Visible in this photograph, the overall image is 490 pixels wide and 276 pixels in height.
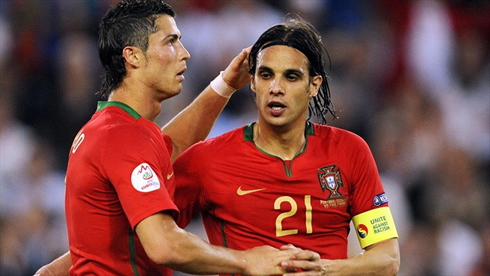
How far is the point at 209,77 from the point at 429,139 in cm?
262

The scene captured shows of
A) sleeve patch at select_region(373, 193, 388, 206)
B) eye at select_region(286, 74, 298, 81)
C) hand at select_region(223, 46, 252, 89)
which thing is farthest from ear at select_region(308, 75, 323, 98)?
sleeve patch at select_region(373, 193, 388, 206)

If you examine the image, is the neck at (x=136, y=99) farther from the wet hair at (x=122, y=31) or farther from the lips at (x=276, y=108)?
the lips at (x=276, y=108)

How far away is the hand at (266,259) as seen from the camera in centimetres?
431

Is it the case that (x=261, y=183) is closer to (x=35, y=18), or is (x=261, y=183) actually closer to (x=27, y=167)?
(x=27, y=167)

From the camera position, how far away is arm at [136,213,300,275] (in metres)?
4.05

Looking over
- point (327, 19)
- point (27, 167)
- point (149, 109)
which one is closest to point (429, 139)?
point (327, 19)

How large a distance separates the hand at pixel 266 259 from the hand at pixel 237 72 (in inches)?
53.2

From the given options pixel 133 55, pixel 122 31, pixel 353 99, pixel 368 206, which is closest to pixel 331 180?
pixel 368 206

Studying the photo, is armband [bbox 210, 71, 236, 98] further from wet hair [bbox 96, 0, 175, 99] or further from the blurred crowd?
the blurred crowd

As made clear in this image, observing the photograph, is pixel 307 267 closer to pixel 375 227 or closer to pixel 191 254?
pixel 375 227

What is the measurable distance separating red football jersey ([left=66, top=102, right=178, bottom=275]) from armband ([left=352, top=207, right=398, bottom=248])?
3.71ft

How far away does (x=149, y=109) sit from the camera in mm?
4680

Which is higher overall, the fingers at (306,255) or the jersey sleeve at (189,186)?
the jersey sleeve at (189,186)

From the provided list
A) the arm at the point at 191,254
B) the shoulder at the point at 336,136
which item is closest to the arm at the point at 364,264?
the arm at the point at 191,254
